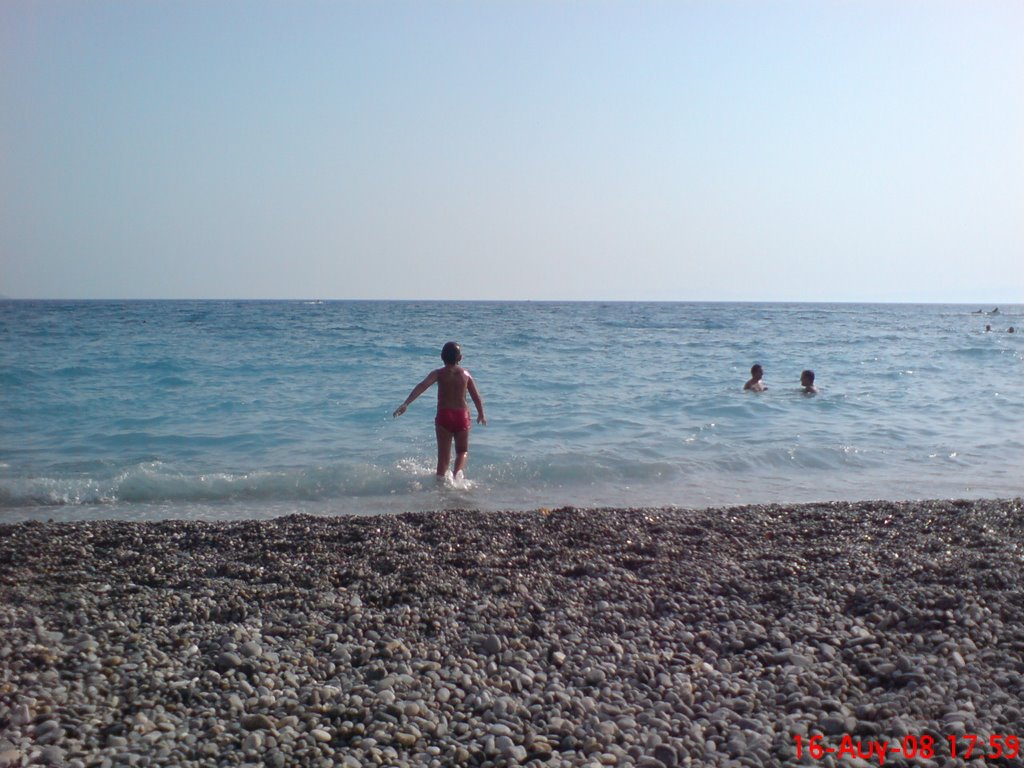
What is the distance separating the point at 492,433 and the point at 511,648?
328 inches

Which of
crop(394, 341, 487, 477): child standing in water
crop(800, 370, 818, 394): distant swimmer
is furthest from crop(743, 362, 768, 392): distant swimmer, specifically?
crop(394, 341, 487, 477): child standing in water

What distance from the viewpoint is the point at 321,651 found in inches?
167

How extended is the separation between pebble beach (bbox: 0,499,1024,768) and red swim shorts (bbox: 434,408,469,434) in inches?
131

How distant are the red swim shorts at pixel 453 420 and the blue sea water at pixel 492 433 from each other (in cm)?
65

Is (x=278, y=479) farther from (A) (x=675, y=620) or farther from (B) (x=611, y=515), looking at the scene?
(A) (x=675, y=620)

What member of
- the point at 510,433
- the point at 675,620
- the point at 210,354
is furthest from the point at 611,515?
the point at 210,354

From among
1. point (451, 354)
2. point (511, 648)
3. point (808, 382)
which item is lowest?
point (511, 648)

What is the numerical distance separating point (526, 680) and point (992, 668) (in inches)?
88.1

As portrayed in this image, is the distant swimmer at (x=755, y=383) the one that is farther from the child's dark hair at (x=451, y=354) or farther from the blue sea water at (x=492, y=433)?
the child's dark hair at (x=451, y=354)

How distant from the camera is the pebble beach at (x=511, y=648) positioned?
339 cm
